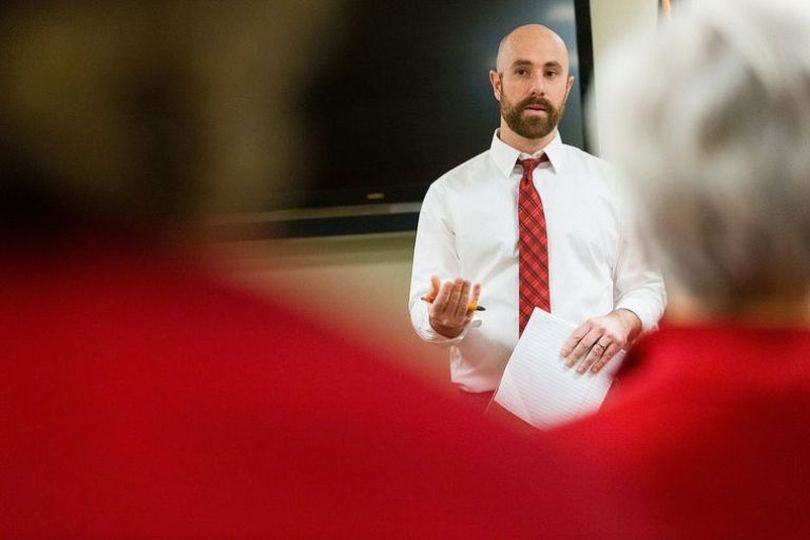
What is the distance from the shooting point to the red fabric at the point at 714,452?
456 mm

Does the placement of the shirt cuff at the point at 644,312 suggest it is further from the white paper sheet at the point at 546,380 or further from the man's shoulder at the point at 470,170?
the man's shoulder at the point at 470,170

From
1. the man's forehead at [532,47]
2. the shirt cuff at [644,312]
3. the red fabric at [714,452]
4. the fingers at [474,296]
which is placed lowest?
the shirt cuff at [644,312]

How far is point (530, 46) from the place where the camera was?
1.45 meters

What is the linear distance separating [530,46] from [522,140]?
0.59ft

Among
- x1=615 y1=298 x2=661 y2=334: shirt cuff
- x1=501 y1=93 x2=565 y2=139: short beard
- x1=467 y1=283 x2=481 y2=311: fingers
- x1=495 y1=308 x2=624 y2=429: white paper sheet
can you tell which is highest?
x1=501 y1=93 x2=565 y2=139: short beard

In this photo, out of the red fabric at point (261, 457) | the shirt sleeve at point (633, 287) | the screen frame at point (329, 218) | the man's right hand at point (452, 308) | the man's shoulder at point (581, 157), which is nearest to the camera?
the red fabric at point (261, 457)

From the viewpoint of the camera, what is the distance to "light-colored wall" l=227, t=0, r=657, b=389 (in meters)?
1.48

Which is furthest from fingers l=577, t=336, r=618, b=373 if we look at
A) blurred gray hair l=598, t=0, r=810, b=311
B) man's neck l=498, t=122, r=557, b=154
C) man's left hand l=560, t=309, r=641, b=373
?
blurred gray hair l=598, t=0, r=810, b=311

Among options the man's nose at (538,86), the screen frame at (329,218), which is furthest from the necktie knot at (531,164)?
the screen frame at (329,218)

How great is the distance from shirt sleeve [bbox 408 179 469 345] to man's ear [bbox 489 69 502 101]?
20 centimetres

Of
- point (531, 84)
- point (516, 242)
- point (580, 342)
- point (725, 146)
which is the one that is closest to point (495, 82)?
point (531, 84)

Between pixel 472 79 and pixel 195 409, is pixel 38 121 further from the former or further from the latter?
pixel 195 409

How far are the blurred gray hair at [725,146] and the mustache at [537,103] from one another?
915 millimetres

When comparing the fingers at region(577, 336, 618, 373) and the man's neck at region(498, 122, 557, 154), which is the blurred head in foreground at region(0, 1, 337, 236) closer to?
the man's neck at region(498, 122, 557, 154)
